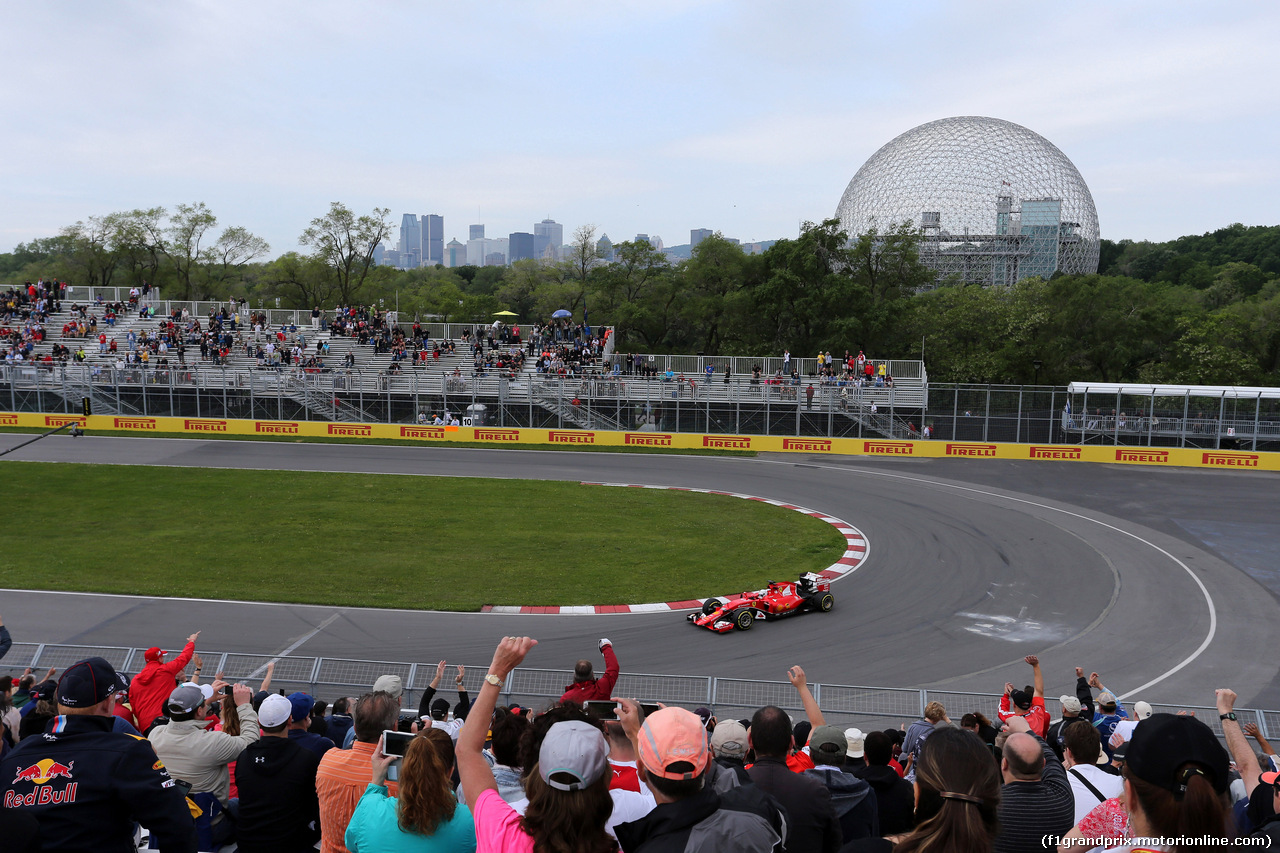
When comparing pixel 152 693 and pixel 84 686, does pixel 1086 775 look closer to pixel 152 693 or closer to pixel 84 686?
pixel 84 686

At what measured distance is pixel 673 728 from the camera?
3.09 meters

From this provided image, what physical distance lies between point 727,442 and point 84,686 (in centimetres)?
3499

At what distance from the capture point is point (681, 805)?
3.01m

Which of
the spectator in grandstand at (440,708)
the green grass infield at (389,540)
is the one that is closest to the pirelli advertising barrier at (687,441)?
the green grass infield at (389,540)

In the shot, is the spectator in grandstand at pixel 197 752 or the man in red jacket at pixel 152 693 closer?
the spectator in grandstand at pixel 197 752

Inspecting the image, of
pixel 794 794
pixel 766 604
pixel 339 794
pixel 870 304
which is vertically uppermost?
pixel 870 304

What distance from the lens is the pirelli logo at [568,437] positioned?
3888cm

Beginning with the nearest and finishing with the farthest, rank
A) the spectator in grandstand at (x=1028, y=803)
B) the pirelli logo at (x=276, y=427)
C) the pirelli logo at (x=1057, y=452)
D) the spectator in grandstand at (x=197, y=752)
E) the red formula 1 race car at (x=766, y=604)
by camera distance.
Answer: the spectator in grandstand at (x=1028, y=803), the spectator in grandstand at (x=197, y=752), the red formula 1 race car at (x=766, y=604), the pirelli logo at (x=1057, y=452), the pirelli logo at (x=276, y=427)

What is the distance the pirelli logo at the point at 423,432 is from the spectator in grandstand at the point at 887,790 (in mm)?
36104

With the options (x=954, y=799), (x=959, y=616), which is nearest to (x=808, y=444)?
(x=959, y=616)

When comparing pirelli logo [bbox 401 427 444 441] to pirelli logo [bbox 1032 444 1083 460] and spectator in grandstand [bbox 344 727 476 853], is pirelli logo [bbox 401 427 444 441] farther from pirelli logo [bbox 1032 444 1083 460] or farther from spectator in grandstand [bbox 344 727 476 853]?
spectator in grandstand [bbox 344 727 476 853]

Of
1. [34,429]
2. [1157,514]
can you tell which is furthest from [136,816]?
[34,429]

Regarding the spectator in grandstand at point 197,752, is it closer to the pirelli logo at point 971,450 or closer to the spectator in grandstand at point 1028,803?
the spectator in grandstand at point 1028,803

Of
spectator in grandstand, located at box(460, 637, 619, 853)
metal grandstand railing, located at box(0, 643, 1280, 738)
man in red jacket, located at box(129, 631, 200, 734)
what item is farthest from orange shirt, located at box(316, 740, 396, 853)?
metal grandstand railing, located at box(0, 643, 1280, 738)
